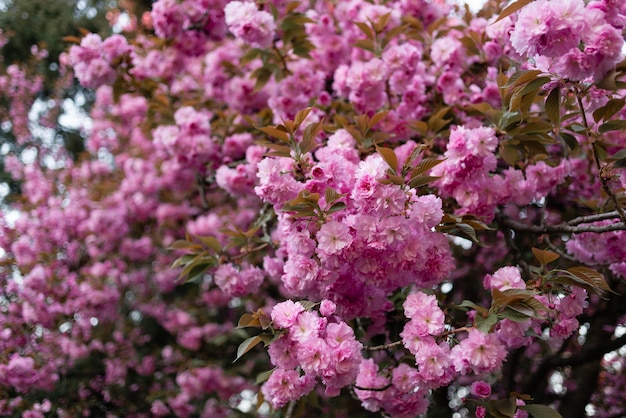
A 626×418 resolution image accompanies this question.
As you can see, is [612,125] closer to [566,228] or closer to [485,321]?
[566,228]

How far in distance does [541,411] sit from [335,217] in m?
0.83

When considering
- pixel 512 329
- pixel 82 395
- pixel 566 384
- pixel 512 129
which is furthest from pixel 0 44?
pixel 566 384

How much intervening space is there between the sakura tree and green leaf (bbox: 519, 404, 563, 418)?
0.01m

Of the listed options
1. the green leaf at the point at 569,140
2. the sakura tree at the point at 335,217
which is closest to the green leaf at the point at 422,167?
the sakura tree at the point at 335,217

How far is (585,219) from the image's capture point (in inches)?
70.6

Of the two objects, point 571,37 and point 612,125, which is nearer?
point 571,37

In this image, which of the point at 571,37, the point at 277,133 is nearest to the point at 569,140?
the point at 571,37

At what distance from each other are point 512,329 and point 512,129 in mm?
765

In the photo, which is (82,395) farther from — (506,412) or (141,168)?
(506,412)

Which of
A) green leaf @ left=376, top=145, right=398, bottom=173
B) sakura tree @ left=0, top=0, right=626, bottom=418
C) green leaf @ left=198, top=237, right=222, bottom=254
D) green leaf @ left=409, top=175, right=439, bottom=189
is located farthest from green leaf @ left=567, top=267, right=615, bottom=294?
green leaf @ left=198, top=237, right=222, bottom=254

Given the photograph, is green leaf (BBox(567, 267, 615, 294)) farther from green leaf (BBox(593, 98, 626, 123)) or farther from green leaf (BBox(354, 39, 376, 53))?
green leaf (BBox(354, 39, 376, 53))

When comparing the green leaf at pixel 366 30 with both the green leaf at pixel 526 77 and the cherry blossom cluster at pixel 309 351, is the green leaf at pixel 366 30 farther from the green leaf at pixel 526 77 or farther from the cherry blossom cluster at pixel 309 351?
the cherry blossom cluster at pixel 309 351

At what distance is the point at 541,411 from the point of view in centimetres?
155

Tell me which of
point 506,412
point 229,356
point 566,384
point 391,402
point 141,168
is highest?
point 506,412
